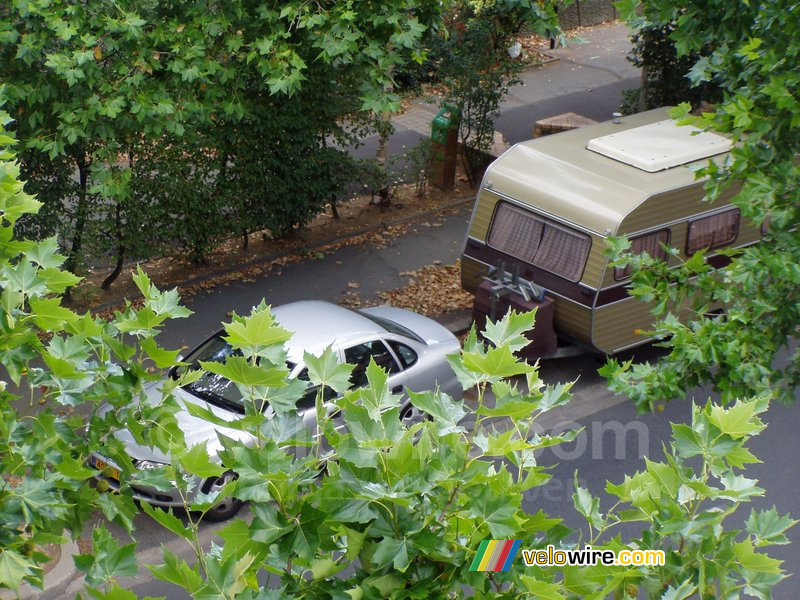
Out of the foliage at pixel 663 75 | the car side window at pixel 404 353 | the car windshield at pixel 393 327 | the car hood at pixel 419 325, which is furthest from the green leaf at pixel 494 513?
the foliage at pixel 663 75

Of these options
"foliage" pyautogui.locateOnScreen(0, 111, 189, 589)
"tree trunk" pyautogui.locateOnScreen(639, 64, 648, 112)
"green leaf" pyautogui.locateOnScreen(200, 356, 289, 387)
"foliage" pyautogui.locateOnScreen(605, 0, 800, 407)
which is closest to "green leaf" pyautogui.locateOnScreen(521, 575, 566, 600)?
"green leaf" pyautogui.locateOnScreen(200, 356, 289, 387)

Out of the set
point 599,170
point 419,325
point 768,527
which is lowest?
point 419,325

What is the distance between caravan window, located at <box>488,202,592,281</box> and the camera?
1119cm

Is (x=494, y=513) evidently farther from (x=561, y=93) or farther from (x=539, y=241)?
(x=561, y=93)

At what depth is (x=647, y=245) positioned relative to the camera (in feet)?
37.0

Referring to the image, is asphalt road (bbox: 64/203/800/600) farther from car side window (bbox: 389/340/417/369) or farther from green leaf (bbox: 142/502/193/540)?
green leaf (bbox: 142/502/193/540)

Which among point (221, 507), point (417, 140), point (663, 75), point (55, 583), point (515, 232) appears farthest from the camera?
point (417, 140)

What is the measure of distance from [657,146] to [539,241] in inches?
75.3

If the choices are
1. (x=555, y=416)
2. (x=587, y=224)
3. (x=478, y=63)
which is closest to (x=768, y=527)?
(x=587, y=224)

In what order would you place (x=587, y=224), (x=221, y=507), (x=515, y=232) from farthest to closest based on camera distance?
(x=515, y=232) < (x=587, y=224) < (x=221, y=507)

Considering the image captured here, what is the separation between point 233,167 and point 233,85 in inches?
64.0

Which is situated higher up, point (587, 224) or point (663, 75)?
point (663, 75)

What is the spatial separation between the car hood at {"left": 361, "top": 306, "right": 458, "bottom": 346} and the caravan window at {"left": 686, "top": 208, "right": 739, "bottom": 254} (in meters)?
3.17

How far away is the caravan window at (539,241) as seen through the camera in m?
11.2
